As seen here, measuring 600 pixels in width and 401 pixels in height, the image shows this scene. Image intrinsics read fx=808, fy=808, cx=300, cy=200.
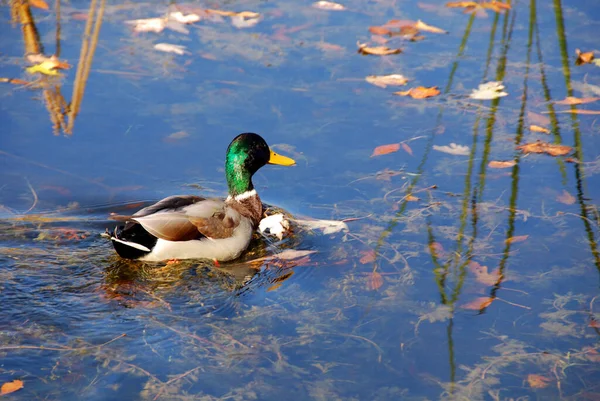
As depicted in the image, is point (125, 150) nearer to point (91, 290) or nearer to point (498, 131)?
point (91, 290)

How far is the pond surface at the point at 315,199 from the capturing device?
4.46 metres

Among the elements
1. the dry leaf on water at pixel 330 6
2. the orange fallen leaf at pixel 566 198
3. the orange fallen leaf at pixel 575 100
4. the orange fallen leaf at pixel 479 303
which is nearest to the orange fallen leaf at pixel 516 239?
the orange fallen leaf at pixel 566 198

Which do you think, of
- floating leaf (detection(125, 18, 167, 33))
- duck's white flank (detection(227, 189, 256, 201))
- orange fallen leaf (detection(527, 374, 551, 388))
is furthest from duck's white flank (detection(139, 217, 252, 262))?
floating leaf (detection(125, 18, 167, 33))

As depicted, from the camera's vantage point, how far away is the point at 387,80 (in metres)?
7.87

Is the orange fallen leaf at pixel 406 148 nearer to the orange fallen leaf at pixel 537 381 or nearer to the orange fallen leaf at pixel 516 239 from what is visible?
the orange fallen leaf at pixel 516 239

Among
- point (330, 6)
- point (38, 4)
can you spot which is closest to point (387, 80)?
point (330, 6)

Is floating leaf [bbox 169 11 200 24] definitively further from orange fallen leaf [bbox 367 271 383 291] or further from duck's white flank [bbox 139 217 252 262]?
orange fallen leaf [bbox 367 271 383 291]

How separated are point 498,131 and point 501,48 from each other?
1.82 metres

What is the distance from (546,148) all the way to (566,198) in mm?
773

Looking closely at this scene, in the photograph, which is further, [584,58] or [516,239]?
[584,58]

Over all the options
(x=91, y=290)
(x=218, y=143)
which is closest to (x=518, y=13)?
(x=218, y=143)

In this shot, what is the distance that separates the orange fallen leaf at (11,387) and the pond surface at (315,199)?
0.08 metres

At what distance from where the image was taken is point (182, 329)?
4707mm

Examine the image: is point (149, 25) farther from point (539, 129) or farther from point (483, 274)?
point (483, 274)
